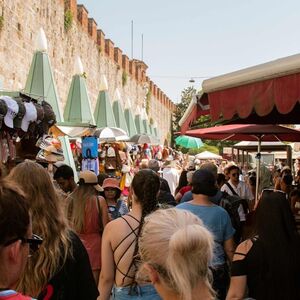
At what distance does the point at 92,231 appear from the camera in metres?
4.85

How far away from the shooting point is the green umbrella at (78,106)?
11.3 meters

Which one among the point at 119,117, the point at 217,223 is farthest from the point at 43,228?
the point at 119,117

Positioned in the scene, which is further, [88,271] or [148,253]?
[88,271]

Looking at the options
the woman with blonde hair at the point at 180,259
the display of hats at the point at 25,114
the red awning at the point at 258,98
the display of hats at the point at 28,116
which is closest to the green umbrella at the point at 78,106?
the display of hats at the point at 25,114

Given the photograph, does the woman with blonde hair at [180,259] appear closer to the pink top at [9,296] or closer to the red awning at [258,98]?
the pink top at [9,296]

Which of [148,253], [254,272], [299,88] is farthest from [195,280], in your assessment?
[299,88]

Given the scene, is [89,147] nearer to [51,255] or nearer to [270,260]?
[270,260]

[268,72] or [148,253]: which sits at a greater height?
[268,72]

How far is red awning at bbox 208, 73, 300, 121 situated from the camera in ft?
12.2

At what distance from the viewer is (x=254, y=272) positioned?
3.08m

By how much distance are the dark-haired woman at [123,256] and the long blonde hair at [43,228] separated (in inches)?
31.9

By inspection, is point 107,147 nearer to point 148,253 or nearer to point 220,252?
point 220,252

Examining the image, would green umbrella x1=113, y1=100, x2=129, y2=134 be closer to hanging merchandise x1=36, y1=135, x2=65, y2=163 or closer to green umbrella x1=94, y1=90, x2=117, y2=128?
green umbrella x1=94, y1=90, x2=117, y2=128

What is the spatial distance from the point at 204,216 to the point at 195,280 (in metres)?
2.20
